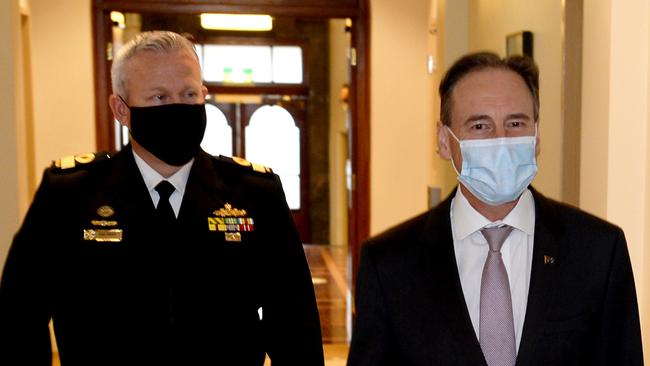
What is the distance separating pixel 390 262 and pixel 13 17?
2530 mm

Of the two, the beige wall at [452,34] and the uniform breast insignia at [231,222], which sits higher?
the beige wall at [452,34]

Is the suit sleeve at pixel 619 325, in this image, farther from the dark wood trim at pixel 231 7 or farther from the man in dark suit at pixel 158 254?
the dark wood trim at pixel 231 7

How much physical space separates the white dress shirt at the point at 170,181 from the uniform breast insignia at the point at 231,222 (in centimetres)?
8

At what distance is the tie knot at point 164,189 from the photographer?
1.75 metres

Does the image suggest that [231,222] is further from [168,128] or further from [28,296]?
[28,296]

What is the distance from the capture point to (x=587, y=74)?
2.78m

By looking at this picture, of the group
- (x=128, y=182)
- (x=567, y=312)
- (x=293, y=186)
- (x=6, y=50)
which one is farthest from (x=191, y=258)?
(x=293, y=186)

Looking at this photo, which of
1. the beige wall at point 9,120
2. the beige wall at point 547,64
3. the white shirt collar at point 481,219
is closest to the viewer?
the white shirt collar at point 481,219

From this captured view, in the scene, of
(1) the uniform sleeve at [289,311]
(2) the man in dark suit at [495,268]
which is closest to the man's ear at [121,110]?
(1) the uniform sleeve at [289,311]

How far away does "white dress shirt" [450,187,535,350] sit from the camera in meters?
1.47

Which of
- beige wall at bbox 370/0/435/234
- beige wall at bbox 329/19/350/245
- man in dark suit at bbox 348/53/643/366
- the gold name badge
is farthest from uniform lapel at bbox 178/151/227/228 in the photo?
beige wall at bbox 329/19/350/245

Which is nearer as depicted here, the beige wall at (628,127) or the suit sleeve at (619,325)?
the suit sleeve at (619,325)

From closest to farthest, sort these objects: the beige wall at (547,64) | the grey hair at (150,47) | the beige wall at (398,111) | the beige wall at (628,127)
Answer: the grey hair at (150,47)
the beige wall at (628,127)
the beige wall at (547,64)
the beige wall at (398,111)

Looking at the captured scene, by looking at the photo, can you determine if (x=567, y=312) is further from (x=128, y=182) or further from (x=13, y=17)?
(x=13, y=17)
